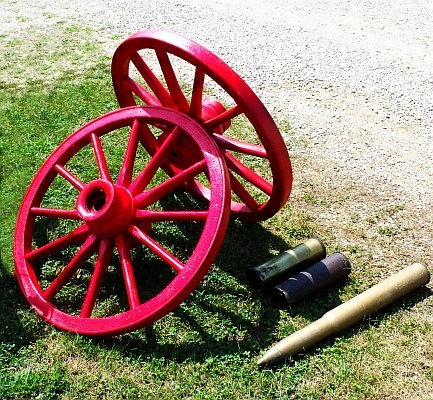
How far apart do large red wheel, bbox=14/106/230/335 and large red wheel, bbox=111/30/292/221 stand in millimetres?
307

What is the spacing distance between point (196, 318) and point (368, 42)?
5.60 m

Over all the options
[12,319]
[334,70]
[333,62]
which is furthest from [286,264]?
[333,62]

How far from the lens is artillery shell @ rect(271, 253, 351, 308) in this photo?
4379 millimetres

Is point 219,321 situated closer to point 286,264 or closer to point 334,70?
point 286,264

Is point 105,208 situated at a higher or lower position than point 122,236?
higher

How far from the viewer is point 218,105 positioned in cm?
505

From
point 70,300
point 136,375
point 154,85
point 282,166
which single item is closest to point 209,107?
point 154,85

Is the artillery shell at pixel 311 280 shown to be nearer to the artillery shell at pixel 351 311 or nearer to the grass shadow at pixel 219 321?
the grass shadow at pixel 219 321

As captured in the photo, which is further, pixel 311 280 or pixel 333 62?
pixel 333 62

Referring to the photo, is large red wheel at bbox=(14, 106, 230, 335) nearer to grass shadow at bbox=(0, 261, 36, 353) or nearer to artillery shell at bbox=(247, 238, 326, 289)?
grass shadow at bbox=(0, 261, 36, 353)

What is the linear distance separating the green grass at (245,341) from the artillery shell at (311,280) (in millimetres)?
88

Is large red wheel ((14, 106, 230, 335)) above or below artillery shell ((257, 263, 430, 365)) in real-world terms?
above

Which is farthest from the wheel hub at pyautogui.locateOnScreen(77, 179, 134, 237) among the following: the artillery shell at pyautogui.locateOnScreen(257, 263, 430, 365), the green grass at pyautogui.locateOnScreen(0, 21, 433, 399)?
the artillery shell at pyautogui.locateOnScreen(257, 263, 430, 365)

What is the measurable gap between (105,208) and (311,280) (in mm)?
1607
